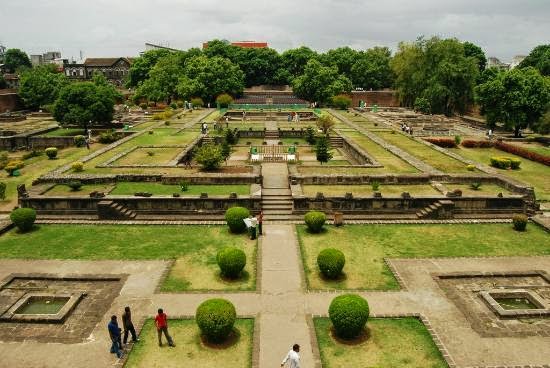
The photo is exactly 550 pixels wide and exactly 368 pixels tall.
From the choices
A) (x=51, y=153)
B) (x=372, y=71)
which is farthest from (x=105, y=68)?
(x=51, y=153)

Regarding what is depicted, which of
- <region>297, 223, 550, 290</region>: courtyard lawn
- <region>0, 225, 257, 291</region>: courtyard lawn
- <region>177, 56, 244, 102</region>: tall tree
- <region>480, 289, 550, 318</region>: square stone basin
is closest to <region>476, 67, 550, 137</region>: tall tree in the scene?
<region>297, 223, 550, 290</region>: courtyard lawn

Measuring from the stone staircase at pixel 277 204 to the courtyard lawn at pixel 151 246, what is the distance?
90.2 inches

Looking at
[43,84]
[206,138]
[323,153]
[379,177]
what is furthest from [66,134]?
[379,177]

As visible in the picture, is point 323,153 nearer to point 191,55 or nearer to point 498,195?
point 498,195

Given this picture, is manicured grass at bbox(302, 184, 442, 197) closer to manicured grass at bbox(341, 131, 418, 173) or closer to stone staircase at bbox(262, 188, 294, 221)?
stone staircase at bbox(262, 188, 294, 221)

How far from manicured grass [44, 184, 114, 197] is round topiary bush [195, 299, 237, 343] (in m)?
12.7

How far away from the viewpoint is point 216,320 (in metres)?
10.2

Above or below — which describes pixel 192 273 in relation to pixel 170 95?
below

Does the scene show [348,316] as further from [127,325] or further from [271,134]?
[271,134]

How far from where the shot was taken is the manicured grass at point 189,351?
991 centimetres

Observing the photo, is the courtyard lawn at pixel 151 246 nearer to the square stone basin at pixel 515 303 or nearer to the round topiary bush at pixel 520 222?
the square stone basin at pixel 515 303

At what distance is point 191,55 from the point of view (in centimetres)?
7238

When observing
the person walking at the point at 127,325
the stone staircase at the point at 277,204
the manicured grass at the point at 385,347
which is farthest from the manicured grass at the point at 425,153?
the person walking at the point at 127,325

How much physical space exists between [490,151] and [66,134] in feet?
120
